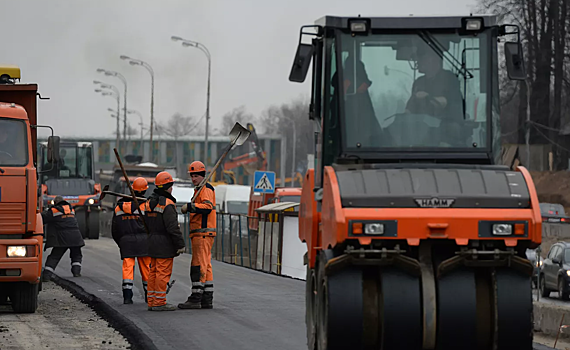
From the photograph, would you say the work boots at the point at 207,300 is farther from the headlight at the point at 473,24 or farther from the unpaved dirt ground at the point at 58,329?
the headlight at the point at 473,24

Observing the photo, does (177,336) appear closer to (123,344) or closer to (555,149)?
(123,344)

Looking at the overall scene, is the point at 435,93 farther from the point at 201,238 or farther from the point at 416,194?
the point at 201,238

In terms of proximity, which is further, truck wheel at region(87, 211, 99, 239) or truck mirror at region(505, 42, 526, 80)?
truck wheel at region(87, 211, 99, 239)

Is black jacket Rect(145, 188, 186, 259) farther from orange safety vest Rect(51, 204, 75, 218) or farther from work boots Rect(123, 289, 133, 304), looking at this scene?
orange safety vest Rect(51, 204, 75, 218)

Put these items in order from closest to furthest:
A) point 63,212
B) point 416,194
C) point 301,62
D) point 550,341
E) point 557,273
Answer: point 416,194
point 301,62
point 550,341
point 63,212
point 557,273

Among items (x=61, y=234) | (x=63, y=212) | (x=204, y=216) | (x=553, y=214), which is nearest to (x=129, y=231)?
(x=204, y=216)

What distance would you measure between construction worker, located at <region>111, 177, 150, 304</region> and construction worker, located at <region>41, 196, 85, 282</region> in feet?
16.7

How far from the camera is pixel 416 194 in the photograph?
27.7 ft

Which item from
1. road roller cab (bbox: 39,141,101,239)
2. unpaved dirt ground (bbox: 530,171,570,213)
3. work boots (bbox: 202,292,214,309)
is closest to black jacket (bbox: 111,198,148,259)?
work boots (bbox: 202,292,214,309)

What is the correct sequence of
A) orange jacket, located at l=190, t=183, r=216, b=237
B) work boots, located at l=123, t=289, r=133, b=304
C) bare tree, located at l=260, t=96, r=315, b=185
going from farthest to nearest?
bare tree, located at l=260, t=96, r=315, b=185
work boots, located at l=123, t=289, r=133, b=304
orange jacket, located at l=190, t=183, r=216, b=237

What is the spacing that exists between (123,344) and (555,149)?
185ft

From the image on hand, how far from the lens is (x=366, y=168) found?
9.05 meters

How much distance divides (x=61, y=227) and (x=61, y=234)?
15 centimetres

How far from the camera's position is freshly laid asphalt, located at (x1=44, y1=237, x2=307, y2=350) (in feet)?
38.5
